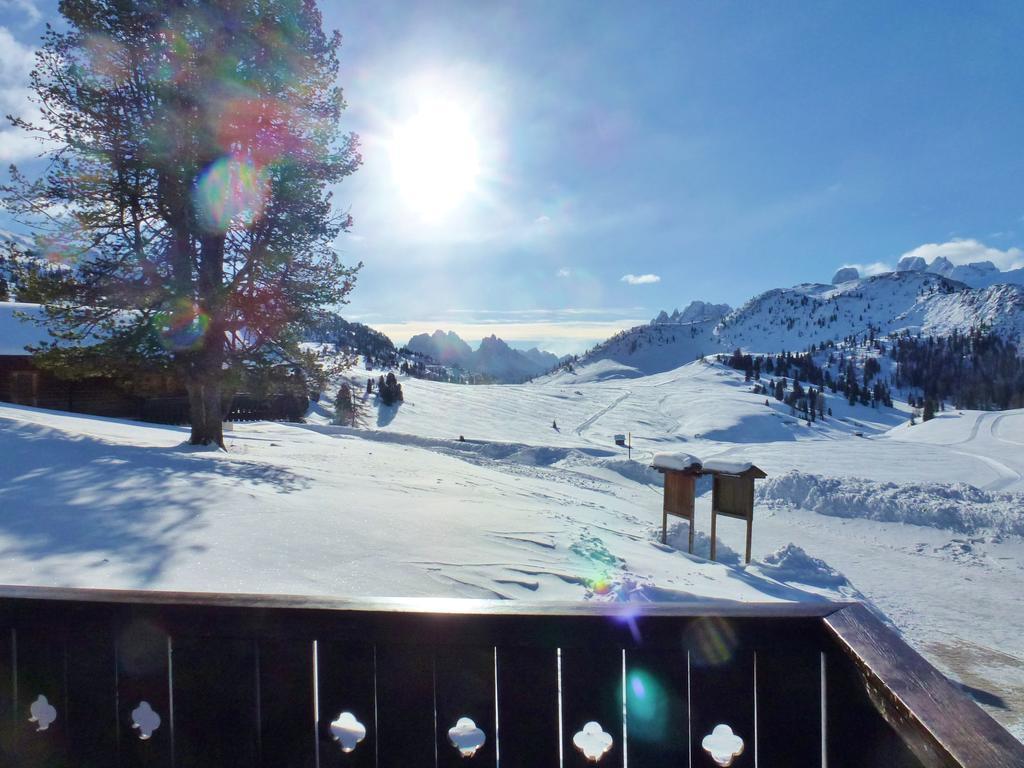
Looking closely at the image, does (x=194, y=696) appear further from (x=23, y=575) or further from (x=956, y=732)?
(x=23, y=575)

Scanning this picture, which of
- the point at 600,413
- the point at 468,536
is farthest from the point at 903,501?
the point at 600,413

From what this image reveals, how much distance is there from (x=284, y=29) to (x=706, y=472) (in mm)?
13907

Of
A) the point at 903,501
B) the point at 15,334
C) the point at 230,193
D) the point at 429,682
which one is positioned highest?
the point at 230,193

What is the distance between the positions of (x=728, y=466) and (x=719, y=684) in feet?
35.7

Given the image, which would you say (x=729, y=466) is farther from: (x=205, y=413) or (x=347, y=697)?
(x=205, y=413)

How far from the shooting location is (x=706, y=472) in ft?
40.5

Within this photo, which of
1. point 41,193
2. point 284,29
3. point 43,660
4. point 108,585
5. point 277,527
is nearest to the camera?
point 43,660

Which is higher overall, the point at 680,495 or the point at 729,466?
the point at 729,466

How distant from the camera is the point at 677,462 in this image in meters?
12.4

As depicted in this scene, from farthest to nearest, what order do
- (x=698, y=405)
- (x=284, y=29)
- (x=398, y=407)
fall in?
1. (x=698, y=405)
2. (x=398, y=407)
3. (x=284, y=29)

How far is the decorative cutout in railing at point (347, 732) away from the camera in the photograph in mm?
1951

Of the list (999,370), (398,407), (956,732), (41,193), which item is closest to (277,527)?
(956,732)

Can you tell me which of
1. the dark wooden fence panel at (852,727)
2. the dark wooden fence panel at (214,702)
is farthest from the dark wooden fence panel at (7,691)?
the dark wooden fence panel at (852,727)

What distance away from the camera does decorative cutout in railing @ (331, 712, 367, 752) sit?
195 centimetres
